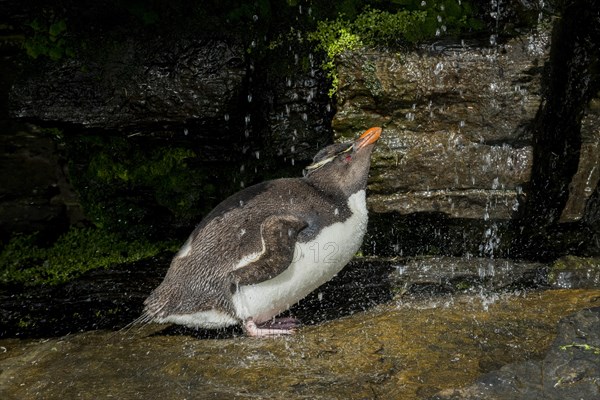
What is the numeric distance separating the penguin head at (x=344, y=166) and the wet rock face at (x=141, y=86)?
1.37 meters

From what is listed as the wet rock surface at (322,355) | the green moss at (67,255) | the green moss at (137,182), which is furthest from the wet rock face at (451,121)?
the green moss at (67,255)

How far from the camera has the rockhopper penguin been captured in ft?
15.4

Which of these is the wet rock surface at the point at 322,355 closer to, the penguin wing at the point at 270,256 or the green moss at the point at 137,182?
the penguin wing at the point at 270,256

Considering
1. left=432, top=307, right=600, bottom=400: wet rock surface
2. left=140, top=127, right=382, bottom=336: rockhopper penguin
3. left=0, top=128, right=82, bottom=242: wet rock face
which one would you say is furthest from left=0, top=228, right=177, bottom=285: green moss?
left=432, top=307, right=600, bottom=400: wet rock surface

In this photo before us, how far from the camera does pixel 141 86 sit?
6.37 m

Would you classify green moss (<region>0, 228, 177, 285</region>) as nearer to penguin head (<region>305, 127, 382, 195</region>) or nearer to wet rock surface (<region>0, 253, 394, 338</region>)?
wet rock surface (<region>0, 253, 394, 338</region>)

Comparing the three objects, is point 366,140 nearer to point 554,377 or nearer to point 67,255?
point 554,377

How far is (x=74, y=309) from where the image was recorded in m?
5.74

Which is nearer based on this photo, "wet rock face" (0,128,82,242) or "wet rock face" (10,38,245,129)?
"wet rock face" (10,38,245,129)

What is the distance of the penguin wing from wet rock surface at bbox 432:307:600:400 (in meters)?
1.30

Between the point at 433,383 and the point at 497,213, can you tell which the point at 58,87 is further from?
the point at 433,383

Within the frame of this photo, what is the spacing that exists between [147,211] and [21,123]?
1.40 m

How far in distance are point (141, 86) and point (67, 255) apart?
181 centimetres

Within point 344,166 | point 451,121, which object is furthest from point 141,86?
point 451,121
